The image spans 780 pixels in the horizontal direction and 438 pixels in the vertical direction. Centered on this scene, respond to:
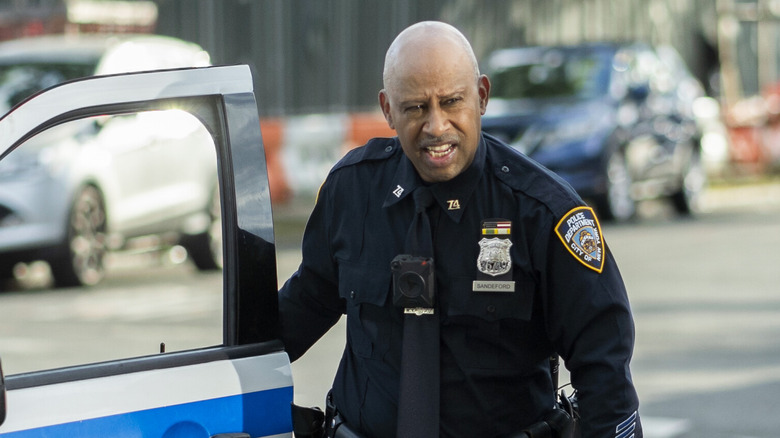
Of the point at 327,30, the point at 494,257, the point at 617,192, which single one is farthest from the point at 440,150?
the point at 327,30

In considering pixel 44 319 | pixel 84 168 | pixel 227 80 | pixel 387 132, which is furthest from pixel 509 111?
pixel 227 80

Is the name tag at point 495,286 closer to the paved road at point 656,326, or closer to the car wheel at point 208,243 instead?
the paved road at point 656,326

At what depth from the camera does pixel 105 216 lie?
10477 mm

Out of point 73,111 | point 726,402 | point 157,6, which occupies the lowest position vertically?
point 726,402

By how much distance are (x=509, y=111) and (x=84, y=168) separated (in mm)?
5466

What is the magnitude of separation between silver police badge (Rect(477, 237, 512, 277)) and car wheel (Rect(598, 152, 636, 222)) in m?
11.8

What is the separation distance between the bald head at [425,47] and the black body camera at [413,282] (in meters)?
0.36

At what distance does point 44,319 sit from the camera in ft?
29.4

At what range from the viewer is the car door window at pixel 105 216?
975 centimetres

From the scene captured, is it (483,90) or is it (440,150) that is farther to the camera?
(483,90)

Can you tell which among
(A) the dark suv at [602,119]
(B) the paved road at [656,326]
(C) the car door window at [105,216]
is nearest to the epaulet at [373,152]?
(B) the paved road at [656,326]

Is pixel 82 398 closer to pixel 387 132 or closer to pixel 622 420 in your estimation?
pixel 622 420

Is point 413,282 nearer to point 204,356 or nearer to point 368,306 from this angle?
point 368,306

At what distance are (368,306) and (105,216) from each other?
802 cm
